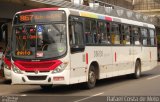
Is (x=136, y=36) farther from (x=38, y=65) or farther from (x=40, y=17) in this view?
(x=38, y=65)

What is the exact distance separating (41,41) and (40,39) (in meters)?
0.08

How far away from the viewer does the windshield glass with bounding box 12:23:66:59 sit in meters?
14.9

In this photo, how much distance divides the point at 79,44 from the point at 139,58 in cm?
719

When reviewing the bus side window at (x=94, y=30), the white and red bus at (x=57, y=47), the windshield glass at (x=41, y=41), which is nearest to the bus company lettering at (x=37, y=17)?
the white and red bus at (x=57, y=47)

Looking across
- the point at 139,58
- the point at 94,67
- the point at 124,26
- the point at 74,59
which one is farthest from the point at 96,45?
the point at 139,58

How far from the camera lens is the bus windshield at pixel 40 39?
49.0 feet

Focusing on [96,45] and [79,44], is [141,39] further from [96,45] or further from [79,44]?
[79,44]

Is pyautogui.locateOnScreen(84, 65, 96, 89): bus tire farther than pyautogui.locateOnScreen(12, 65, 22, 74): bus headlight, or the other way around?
pyautogui.locateOnScreen(84, 65, 96, 89): bus tire

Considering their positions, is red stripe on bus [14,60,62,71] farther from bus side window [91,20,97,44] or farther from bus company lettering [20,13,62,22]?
bus side window [91,20,97,44]

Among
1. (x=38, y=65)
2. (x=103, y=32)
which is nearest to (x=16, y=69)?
(x=38, y=65)

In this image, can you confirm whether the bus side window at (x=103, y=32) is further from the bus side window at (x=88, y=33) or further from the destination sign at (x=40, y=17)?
the destination sign at (x=40, y=17)

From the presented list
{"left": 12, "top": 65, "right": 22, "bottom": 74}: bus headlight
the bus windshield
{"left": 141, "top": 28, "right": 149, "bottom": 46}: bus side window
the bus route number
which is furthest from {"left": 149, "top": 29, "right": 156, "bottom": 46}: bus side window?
{"left": 12, "top": 65, "right": 22, "bottom": 74}: bus headlight

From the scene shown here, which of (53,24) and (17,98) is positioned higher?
(53,24)

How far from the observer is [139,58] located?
876 inches
